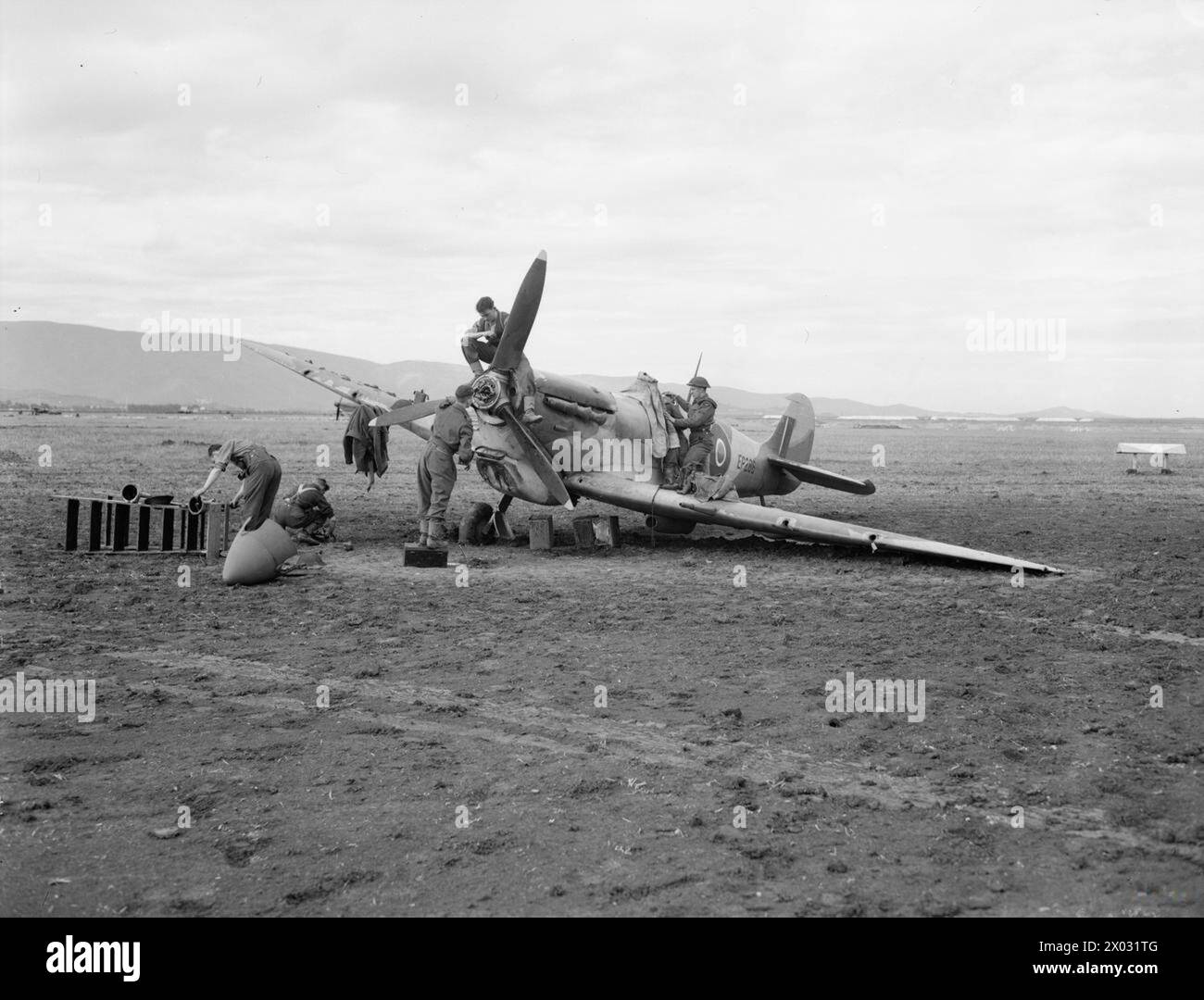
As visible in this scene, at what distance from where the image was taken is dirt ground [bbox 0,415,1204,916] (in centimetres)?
485

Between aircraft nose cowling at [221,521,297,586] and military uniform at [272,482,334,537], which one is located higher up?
military uniform at [272,482,334,537]

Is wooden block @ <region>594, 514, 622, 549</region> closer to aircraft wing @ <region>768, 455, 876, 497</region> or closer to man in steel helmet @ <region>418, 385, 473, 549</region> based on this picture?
man in steel helmet @ <region>418, 385, 473, 549</region>

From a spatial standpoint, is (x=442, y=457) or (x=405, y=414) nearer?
(x=442, y=457)

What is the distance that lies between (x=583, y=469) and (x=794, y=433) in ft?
24.1

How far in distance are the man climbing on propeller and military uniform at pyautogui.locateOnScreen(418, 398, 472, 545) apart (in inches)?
33.9

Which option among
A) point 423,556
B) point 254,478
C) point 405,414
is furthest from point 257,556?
point 405,414

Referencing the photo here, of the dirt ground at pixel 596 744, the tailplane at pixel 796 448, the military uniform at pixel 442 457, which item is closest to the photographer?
the dirt ground at pixel 596 744

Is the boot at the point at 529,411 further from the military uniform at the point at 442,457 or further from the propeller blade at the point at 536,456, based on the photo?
the military uniform at the point at 442,457

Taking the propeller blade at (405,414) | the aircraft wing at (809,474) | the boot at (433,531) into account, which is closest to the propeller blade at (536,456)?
the propeller blade at (405,414)

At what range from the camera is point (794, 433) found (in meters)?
22.2

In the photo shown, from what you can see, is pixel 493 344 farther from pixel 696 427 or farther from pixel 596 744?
pixel 596 744

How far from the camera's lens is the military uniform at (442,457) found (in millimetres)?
15031

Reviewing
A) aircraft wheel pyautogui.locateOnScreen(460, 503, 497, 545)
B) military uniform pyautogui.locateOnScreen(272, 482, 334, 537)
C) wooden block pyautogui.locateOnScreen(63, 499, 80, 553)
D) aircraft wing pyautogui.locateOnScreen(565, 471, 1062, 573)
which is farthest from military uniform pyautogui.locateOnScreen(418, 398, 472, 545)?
wooden block pyautogui.locateOnScreen(63, 499, 80, 553)

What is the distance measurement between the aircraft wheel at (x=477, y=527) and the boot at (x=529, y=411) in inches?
78.0
